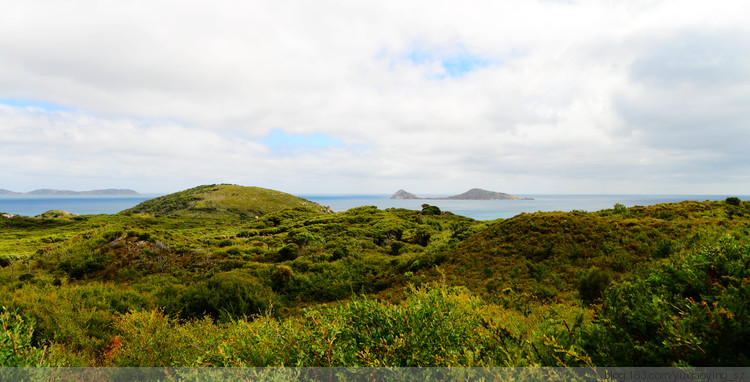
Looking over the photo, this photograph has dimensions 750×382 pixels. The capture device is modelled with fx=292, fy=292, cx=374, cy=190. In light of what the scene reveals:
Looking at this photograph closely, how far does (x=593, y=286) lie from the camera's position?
34.6 feet

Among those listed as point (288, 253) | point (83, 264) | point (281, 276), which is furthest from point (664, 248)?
point (83, 264)

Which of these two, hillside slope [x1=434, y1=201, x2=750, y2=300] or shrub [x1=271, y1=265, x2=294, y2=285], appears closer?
hillside slope [x1=434, y1=201, x2=750, y2=300]

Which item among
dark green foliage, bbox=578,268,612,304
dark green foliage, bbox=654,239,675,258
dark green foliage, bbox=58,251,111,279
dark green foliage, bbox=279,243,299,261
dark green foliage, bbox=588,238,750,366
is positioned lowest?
dark green foliage, bbox=279,243,299,261

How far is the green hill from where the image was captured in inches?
4114

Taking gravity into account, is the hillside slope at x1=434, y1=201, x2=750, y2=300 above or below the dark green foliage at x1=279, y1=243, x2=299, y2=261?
above

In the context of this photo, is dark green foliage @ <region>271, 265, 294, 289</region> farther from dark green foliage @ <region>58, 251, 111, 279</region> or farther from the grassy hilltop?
dark green foliage @ <region>58, 251, 111, 279</region>

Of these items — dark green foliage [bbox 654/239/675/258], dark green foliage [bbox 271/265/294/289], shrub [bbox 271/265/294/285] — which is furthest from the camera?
shrub [bbox 271/265/294/285]

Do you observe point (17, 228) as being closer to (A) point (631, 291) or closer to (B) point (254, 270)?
(B) point (254, 270)

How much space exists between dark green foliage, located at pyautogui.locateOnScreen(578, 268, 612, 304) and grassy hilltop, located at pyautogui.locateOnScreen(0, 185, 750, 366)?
5cm

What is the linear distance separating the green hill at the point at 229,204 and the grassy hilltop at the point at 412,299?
262 feet

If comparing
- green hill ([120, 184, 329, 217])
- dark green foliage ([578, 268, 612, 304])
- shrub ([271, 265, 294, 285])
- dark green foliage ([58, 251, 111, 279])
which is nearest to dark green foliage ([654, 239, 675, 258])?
dark green foliage ([578, 268, 612, 304])

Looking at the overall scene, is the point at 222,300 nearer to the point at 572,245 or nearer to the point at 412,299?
the point at 412,299

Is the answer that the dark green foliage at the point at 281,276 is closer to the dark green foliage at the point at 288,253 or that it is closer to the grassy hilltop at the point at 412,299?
the grassy hilltop at the point at 412,299

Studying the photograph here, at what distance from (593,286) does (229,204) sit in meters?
118
